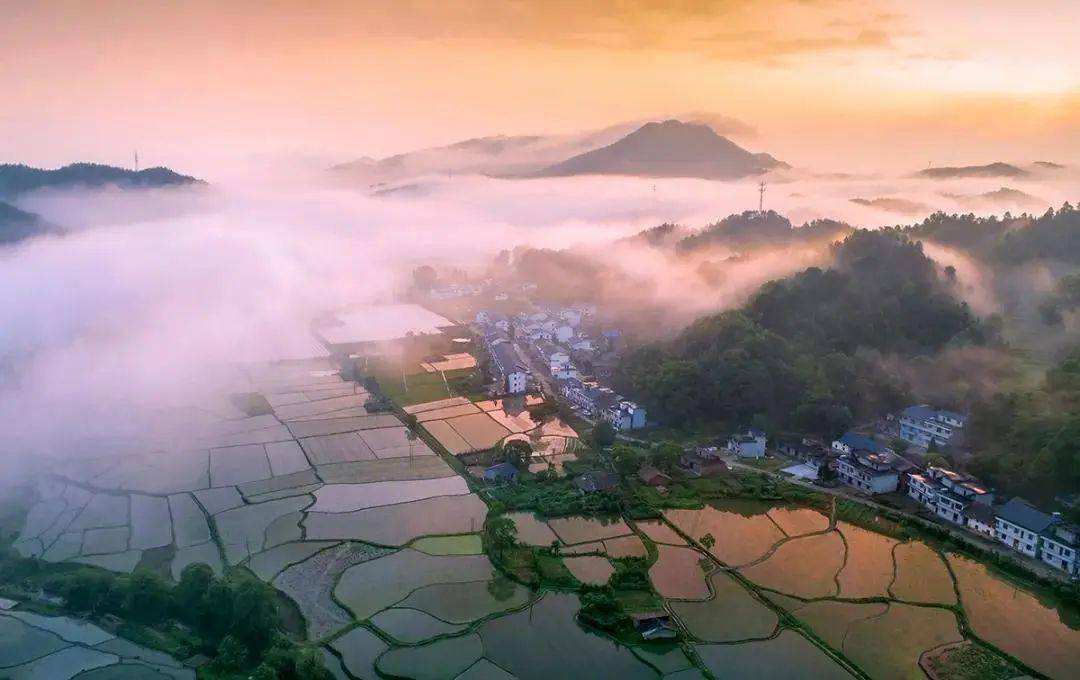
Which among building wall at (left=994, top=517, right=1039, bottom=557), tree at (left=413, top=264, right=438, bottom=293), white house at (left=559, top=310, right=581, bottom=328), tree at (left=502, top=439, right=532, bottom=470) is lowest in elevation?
building wall at (left=994, top=517, right=1039, bottom=557)

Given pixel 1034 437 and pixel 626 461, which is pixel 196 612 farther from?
pixel 1034 437

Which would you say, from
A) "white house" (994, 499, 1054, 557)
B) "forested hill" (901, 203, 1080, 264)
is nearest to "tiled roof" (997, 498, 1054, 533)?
"white house" (994, 499, 1054, 557)

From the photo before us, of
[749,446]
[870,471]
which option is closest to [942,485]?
[870,471]

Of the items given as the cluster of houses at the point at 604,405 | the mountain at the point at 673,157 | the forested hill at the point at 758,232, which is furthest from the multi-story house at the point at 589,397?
the mountain at the point at 673,157

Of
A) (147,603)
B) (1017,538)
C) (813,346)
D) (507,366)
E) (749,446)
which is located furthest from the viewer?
(507,366)

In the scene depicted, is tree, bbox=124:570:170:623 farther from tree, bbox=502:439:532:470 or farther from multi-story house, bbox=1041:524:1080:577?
multi-story house, bbox=1041:524:1080:577
